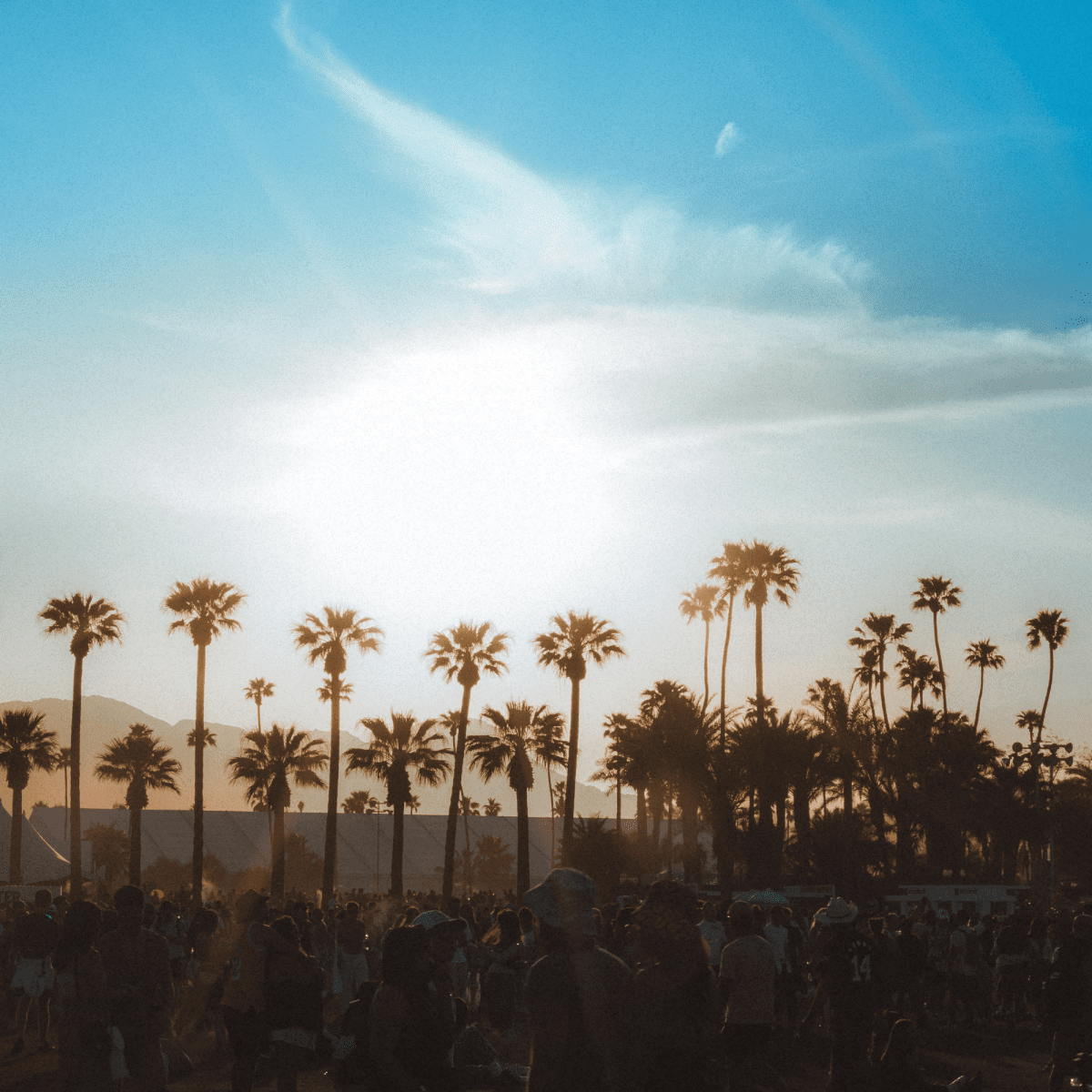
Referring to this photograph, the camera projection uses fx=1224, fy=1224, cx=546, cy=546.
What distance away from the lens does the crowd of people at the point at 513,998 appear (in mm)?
4520

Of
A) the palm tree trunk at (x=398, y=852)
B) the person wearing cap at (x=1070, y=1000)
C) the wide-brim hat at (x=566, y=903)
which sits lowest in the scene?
the palm tree trunk at (x=398, y=852)

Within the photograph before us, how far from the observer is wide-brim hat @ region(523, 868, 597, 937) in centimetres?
453

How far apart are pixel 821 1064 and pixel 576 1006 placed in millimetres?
12121

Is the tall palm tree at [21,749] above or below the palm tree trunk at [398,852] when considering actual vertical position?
above

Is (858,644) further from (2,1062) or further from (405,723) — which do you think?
(2,1062)

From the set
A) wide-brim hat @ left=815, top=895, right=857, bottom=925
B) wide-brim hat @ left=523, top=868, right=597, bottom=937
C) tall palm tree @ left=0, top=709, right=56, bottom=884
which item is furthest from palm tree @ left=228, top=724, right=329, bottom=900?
wide-brim hat @ left=523, top=868, right=597, bottom=937

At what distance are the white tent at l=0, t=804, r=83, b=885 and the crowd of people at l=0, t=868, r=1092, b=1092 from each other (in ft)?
145

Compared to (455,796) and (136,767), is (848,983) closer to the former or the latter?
(455,796)

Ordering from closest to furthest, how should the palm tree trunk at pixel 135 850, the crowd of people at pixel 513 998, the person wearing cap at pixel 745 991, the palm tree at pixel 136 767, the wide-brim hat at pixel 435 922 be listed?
1. the crowd of people at pixel 513 998
2. the wide-brim hat at pixel 435 922
3. the person wearing cap at pixel 745 991
4. the palm tree trunk at pixel 135 850
5. the palm tree at pixel 136 767

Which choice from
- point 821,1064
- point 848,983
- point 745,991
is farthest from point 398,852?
point 745,991

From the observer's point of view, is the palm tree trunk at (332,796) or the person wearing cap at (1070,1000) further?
the palm tree trunk at (332,796)

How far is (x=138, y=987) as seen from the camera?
25.3ft

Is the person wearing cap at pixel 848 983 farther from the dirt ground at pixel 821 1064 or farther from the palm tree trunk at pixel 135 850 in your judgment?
the palm tree trunk at pixel 135 850

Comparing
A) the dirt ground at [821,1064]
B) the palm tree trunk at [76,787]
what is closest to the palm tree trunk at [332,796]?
the palm tree trunk at [76,787]
